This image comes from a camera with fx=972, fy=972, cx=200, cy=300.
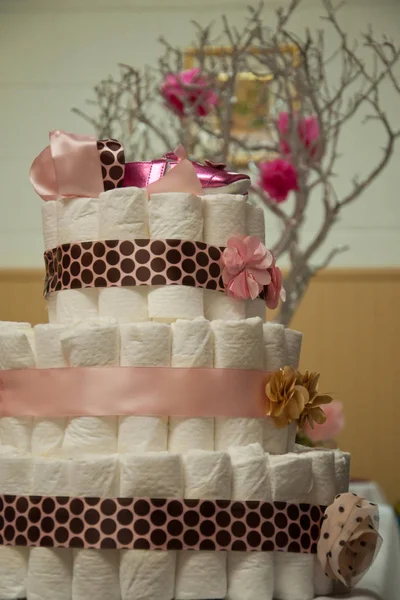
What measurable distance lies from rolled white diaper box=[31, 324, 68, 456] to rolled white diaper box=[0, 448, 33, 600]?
0.16 feet

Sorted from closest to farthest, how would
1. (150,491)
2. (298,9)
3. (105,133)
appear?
1. (150,491)
2. (105,133)
3. (298,9)

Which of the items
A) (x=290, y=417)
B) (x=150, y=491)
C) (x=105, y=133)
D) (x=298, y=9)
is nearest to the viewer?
(x=150, y=491)

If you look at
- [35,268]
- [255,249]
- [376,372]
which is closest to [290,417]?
[255,249]

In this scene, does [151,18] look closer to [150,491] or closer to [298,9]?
[298,9]

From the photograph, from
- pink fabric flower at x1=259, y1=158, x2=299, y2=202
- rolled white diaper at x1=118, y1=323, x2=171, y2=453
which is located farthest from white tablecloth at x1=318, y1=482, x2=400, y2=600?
pink fabric flower at x1=259, y1=158, x2=299, y2=202

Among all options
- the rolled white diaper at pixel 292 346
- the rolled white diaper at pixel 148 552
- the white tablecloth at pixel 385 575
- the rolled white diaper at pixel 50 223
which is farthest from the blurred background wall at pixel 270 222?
the rolled white diaper at pixel 148 552

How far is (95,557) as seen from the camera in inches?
58.0

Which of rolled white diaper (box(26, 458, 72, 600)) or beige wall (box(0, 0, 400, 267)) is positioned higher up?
beige wall (box(0, 0, 400, 267))

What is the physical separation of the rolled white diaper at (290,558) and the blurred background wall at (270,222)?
3802 mm

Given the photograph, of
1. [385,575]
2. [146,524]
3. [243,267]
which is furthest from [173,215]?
[385,575]

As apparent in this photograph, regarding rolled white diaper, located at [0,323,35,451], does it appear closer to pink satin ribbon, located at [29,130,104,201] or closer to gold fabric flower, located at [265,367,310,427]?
pink satin ribbon, located at [29,130,104,201]

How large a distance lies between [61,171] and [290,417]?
581 millimetres

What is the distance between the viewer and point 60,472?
150 cm

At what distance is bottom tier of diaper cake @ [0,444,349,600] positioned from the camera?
57.9 inches
